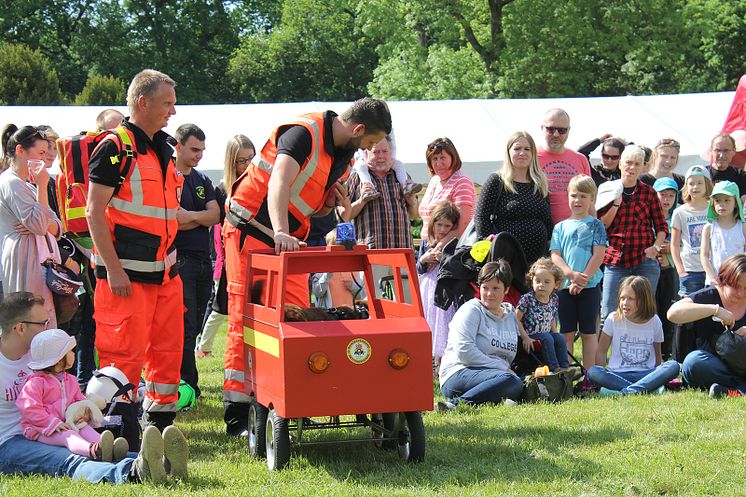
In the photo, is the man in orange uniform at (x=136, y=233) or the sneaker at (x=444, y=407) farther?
the sneaker at (x=444, y=407)

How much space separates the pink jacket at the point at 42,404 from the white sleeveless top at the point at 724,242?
6090 millimetres

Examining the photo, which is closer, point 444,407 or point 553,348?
point 444,407

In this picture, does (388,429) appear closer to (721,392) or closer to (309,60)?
(721,392)

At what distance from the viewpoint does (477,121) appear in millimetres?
18359

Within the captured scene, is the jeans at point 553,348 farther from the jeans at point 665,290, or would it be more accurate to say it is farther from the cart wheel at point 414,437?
the cart wheel at point 414,437

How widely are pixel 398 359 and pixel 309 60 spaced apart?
47147mm

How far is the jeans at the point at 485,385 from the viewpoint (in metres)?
7.52

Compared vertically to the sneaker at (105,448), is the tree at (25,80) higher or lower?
higher

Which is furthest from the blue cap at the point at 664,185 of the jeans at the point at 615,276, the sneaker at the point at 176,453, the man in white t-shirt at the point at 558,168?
the sneaker at the point at 176,453

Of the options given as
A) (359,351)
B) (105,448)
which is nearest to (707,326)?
(359,351)

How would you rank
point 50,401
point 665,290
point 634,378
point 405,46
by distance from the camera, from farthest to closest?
point 405,46, point 665,290, point 634,378, point 50,401

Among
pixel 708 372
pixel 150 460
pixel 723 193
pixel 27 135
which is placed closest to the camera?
pixel 150 460

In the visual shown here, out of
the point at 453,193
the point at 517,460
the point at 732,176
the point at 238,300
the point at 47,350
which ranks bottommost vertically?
the point at 517,460

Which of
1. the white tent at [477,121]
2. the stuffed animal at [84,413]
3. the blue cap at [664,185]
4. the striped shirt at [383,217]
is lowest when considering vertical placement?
the stuffed animal at [84,413]
